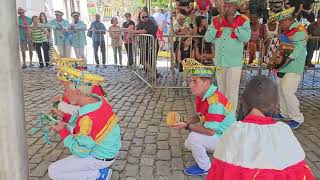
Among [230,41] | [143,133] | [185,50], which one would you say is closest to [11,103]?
[143,133]

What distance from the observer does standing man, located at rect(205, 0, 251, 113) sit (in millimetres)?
5663

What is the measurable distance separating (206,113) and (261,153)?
68.5 inches

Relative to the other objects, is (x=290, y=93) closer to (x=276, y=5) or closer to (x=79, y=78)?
(x=79, y=78)

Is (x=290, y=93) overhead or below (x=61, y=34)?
below

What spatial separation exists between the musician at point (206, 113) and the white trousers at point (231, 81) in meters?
1.97

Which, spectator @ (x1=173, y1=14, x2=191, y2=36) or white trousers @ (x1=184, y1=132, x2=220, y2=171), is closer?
white trousers @ (x1=184, y1=132, x2=220, y2=171)

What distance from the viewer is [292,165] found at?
2146 millimetres

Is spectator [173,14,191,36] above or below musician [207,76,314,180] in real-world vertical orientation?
above

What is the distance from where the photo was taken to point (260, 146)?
2.11 meters

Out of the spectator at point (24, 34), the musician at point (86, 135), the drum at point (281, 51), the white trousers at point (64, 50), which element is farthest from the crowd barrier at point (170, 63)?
the musician at point (86, 135)

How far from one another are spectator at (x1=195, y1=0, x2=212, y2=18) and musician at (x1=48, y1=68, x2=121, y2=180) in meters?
6.84

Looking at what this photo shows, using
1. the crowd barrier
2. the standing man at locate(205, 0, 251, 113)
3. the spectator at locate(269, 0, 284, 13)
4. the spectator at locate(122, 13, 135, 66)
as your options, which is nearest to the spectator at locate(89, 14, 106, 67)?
the spectator at locate(122, 13, 135, 66)

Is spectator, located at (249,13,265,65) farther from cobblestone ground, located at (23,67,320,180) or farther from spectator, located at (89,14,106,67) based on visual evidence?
spectator, located at (89,14,106,67)

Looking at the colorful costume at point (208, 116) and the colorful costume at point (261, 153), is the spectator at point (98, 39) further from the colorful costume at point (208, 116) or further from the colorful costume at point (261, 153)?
the colorful costume at point (261, 153)
